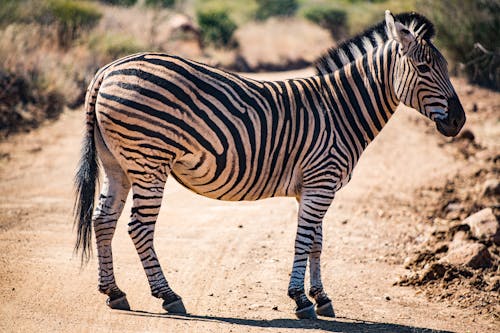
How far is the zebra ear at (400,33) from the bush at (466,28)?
10701 mm

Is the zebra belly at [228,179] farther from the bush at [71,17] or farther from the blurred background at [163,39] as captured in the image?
the bush at [71,17]

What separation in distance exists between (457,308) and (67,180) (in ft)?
21.9

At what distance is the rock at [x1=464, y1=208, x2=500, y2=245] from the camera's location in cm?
927

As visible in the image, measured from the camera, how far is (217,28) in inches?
995

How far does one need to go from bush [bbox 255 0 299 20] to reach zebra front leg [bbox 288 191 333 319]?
28414 mm

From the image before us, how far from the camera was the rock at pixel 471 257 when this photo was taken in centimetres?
838

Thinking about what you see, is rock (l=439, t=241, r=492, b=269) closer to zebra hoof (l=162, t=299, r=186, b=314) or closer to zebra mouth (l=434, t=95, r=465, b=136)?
zebra mouth (l=434, t=95, r=465, b=136)

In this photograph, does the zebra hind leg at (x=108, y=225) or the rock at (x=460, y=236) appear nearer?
the zebra hind leg at (x=108, y=225)

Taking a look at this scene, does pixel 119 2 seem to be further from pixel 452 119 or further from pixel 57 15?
pixel 452 119

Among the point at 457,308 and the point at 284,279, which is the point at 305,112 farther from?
the point at 457,308

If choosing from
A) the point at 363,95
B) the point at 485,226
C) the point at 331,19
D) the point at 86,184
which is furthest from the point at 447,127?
the point at 331,19

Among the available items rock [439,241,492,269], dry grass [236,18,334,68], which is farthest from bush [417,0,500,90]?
rock [439,241,492,269]

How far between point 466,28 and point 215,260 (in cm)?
1296

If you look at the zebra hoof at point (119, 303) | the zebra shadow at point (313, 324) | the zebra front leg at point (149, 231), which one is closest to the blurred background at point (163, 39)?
the zebra shadow at point (313, 324)
